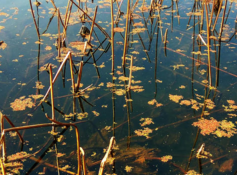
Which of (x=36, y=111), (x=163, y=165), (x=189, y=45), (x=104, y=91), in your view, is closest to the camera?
(x=163, y=165)

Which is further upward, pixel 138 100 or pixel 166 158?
pixel 138 100

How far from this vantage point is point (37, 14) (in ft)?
12.7

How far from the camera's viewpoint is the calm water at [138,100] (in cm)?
158

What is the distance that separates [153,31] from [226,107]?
68.0 inches

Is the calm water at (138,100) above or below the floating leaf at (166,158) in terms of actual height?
above

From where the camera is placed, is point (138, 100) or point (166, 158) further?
point (138, 100)

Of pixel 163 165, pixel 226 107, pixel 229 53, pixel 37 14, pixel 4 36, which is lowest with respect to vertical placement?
pixel 163 165

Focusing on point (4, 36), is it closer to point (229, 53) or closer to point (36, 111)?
point (36, 111)

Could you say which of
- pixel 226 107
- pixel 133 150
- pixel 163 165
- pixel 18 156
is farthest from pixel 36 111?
pixel 226 107

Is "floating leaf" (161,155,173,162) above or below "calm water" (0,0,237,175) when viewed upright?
below

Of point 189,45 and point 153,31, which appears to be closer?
point 189,45

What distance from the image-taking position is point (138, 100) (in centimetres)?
209

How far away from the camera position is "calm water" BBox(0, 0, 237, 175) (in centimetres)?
158

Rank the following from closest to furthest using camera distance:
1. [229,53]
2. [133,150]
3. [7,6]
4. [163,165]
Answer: [163,165] → [133,150] → [229,53] → [7,6]
